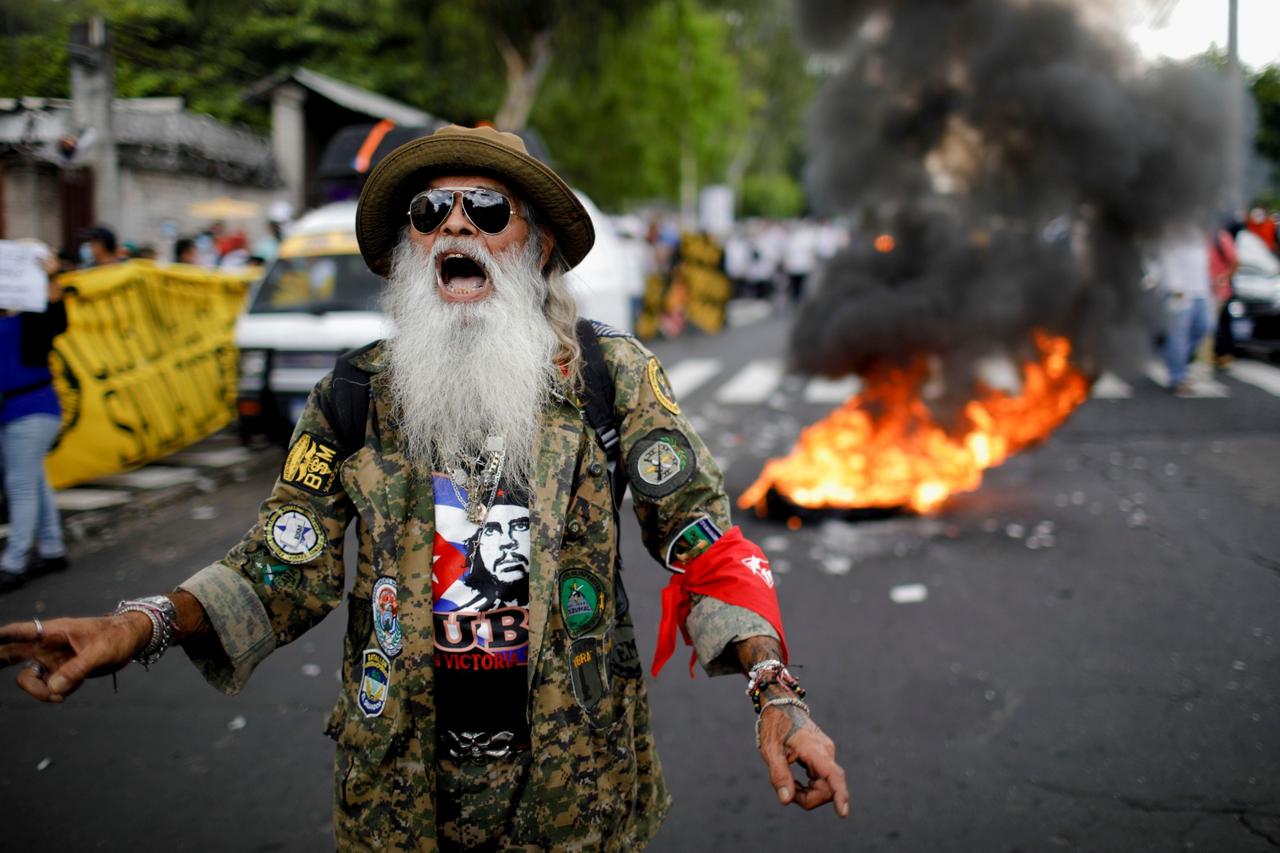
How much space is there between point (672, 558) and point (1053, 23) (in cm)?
765

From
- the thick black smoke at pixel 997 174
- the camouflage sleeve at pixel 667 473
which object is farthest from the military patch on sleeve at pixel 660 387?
the thick black smoke at pixel 997 174

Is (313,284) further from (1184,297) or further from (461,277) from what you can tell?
(1184,297)

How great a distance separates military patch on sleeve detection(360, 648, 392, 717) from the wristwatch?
33 centimetres

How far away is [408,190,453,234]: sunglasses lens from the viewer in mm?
2049

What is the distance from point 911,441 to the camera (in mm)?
7594

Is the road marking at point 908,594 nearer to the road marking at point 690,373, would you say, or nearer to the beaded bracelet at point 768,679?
the beaded bracelet at point 768,679

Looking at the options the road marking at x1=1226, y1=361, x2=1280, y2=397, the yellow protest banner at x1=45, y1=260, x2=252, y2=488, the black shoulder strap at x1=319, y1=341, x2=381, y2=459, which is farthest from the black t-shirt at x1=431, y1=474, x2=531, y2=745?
the road marking at x1=1226, y1=361, x2=1280, y2=397

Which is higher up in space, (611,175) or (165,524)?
(611,175)

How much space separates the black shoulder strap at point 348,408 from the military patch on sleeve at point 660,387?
545mm

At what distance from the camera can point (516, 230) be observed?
2.09 metres

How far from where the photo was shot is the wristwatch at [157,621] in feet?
5.79

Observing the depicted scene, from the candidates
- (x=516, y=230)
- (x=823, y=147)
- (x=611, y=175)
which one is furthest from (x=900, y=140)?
(x=611, y=175)

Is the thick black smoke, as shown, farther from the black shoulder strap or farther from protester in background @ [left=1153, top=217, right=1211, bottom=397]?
the black shoulder strap

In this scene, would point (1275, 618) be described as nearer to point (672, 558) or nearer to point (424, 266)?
point (672, 558)
